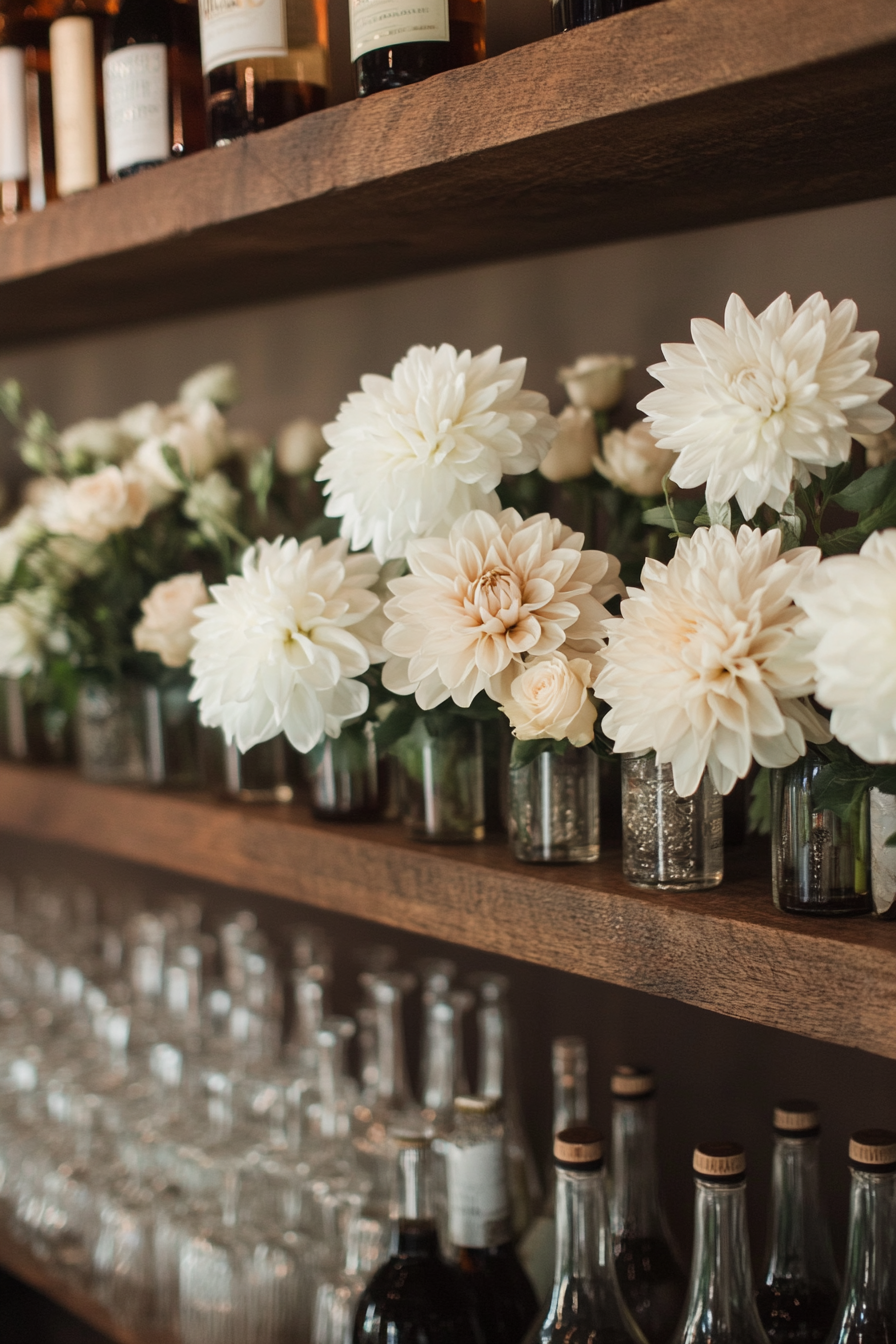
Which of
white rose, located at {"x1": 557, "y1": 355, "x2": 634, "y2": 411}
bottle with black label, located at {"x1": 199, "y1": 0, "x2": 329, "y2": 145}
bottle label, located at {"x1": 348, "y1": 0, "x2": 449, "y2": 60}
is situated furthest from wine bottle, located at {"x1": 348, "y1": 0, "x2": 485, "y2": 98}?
white rose, located at {"x1": 557, "y1": 355, "x2": 634, "y2": 411}

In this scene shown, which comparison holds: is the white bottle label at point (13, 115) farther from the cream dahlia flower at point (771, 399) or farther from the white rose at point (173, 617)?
the cream dahlia flower at point (771, 399)

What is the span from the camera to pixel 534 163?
82 cm

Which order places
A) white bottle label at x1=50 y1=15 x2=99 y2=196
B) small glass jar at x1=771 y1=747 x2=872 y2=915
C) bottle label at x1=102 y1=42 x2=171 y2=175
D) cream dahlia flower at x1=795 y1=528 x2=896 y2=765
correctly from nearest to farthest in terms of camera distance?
cream dahlia flower at x1=795 y1=528 x2=896 y2=765, small glass jar at x1=771 y1=747 x2=872 y2=915, bottle label at x1=102 y1=42 x2=171 y2=175, white bottle label at x1=50 y1=15 x2=99 y2=196

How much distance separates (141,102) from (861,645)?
0.84m

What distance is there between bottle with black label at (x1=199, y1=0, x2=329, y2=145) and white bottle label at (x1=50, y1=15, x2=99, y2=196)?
238 mm

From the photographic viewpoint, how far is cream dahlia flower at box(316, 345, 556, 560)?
0.80 metres

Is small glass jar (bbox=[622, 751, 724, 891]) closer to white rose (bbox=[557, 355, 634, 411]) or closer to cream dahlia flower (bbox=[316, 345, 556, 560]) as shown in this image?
cream dahlia flower (bbox=[316, 345, 556, 560])

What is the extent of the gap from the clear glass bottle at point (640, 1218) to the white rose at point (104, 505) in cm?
66

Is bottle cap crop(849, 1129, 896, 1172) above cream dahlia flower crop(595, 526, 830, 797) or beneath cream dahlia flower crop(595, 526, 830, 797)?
beneath

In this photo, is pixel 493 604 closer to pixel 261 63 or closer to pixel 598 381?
pixel 598 381

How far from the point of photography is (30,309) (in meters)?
1.45

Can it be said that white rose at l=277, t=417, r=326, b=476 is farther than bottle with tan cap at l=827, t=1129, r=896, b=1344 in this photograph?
Yes

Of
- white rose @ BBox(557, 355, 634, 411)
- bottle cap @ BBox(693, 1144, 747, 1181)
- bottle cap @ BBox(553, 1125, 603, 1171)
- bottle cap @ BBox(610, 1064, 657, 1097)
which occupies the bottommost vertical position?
bottle cap @ BBox(610, 1064, 657, 1097)

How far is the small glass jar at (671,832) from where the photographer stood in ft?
2.51
